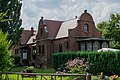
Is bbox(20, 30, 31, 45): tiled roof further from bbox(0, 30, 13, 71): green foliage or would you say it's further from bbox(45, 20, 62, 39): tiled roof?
bbox(0, 30, 13, 71): green foliage

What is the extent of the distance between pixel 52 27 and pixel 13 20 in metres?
8.61

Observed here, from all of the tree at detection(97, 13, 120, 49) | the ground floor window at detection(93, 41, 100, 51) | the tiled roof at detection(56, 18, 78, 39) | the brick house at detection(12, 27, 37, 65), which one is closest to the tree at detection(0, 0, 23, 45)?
the tiled roof at detection(56, 18, 78, 39)

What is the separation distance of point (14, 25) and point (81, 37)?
10553 millimetres

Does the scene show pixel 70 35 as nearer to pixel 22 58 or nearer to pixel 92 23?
pixel 92 23

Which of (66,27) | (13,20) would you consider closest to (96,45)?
(66,27)

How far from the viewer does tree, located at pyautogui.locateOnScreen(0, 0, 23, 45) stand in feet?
128

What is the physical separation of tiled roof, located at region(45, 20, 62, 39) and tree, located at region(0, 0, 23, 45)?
20.3 ft

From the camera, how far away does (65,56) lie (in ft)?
112

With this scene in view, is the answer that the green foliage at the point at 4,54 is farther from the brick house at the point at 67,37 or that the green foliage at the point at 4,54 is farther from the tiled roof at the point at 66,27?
the tiled roof at the point at 66,27

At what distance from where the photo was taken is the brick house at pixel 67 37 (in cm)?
4159

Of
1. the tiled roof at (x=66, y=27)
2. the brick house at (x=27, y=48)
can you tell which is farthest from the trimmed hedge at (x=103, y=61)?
the brick house at (x=27, y=48)

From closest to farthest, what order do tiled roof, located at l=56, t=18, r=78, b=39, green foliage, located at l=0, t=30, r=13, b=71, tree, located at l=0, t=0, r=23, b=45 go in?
1. green foliage, located at l=0, t=30, r=13, b=71
2. tree, located at l=0, t=0, r=23, b=45
3. tiled roof, located at l=56, t=18, r=78, b=39

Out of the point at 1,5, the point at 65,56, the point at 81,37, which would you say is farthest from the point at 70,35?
the point at 1,5

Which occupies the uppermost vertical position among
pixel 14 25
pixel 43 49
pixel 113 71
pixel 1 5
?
pixel 1 5
